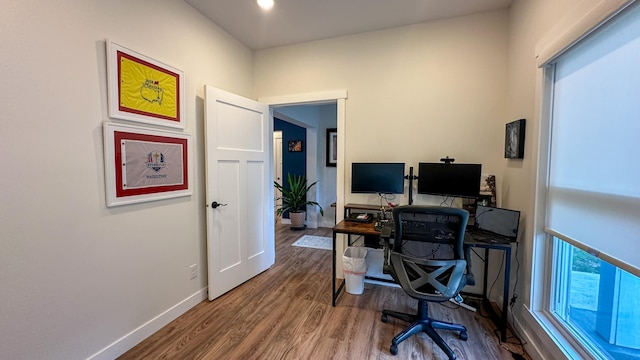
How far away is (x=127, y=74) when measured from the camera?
5.84 feet

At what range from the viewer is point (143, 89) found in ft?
6.19

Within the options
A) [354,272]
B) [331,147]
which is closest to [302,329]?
[354,272]

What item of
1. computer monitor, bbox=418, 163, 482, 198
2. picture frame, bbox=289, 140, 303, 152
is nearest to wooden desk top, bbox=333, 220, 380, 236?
computer monitor, bbox=418, 163, 482, 198

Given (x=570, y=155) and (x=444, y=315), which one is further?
(x=444, y=315)

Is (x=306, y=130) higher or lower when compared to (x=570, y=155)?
higher

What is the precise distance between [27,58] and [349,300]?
2813 mm

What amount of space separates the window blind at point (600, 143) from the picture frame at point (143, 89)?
8.89 ft

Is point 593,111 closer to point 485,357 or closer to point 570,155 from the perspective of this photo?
point 570,155

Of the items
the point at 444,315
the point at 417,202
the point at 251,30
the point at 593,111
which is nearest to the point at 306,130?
the point at 251,30

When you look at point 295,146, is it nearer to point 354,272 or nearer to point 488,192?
point 354,272

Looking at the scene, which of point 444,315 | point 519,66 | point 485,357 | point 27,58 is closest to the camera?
point 27,58

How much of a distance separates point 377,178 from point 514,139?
1163 millimetres

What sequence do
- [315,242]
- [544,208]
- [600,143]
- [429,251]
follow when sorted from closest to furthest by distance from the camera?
[600,143], [544,208], [429,251], [315,242]

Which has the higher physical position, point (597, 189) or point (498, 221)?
point (597, 189)
